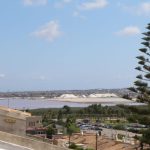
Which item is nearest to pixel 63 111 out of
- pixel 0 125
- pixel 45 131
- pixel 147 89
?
pixel 45 131

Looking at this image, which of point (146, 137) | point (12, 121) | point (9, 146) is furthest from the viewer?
point (146, 137)

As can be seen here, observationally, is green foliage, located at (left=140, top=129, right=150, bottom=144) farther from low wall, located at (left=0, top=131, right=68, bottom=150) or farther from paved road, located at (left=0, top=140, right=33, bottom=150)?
paved road, located at (left=0, top=140, right=33, bottom=150)

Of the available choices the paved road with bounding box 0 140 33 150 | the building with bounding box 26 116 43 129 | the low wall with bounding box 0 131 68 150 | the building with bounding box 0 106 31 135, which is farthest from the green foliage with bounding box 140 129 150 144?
the paved road with bounding box 0 140 33 150

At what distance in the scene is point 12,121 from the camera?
14.5 meters

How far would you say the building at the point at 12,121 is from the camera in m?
14.4

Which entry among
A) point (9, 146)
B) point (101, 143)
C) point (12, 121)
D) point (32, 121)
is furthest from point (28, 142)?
point (101, 143)

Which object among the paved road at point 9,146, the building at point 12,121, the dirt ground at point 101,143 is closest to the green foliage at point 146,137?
the dirt ground at point 101,143

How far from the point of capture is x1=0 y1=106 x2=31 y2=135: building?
14445mm

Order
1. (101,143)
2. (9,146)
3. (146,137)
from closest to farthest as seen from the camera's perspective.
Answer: (9,146) < (146,137) < (101,143)

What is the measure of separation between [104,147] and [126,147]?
373 cm

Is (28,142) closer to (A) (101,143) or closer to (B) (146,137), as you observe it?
(B) (146,137)

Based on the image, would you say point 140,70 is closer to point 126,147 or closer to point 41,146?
point 126,147

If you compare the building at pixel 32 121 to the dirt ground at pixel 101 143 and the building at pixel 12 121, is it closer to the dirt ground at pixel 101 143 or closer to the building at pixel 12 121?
the dirt ground at pixel 101 143

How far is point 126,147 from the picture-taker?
39.6 metres
